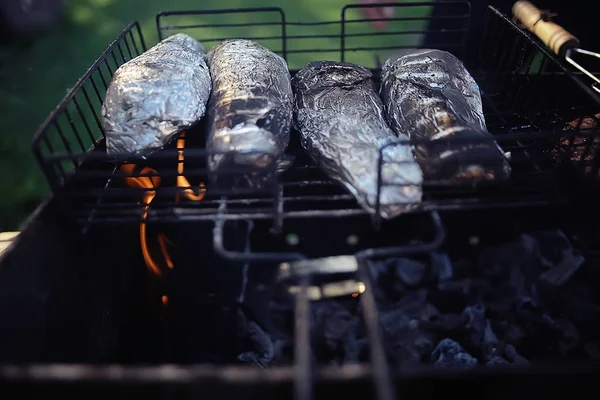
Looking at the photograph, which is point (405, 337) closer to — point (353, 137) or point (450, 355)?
point (450, 355)

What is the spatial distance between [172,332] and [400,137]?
984 millimetres

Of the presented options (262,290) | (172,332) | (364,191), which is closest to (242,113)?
(364,191)

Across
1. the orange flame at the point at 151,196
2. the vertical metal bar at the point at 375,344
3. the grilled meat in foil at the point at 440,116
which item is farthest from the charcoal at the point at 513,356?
the orange flame at the point at 151,196

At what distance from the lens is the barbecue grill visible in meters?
0.80

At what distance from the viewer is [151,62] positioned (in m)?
1.48

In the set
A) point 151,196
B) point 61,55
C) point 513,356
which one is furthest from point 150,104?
point 61,55

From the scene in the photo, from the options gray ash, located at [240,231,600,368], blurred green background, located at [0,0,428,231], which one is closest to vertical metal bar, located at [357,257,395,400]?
gray ash, located at [240,231,600,368]

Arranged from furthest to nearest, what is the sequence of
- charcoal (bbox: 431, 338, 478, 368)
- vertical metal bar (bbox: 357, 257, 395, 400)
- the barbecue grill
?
charcoal (bbox: 431, 338, 478, 368) → the barbecue grill → vertical metal bar (bbox: 357, 257, 395, 400)

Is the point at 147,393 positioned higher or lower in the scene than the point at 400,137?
lower

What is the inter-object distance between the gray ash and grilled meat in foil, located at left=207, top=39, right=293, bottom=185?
514mm

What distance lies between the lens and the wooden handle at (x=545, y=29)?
1394mm

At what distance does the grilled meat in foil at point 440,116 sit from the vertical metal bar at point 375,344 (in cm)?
36

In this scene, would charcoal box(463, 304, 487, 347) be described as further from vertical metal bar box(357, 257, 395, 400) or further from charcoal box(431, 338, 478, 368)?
vertical metal bar box(357, 257, 395, 400)

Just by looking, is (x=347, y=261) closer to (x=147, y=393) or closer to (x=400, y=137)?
(x=147, y=393)
